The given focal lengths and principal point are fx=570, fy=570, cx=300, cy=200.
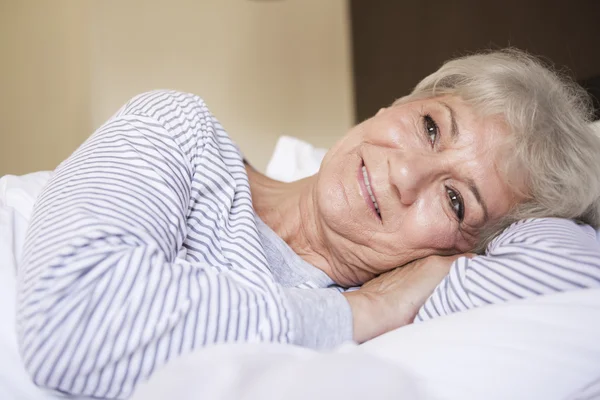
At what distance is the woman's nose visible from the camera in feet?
3.36

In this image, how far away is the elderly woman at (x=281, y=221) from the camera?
71 cm

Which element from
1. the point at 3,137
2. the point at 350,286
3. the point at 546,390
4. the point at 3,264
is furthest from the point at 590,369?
the point at 3,137

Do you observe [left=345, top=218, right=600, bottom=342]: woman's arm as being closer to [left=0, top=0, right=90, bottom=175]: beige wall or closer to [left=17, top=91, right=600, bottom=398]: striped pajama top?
[left=17, top=91, right=600, bottom=398]: striped pajama top

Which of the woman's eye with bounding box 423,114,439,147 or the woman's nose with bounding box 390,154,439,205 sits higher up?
the woman's eye with bounding box 423,114,439,147

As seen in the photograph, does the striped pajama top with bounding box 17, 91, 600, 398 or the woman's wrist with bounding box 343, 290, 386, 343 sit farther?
the woman's wrist with bounding box 343, 290, 386, 343

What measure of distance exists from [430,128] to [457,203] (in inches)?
6.1

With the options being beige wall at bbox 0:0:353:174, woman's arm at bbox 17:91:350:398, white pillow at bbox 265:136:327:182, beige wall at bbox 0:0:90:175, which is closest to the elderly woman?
woman's arm at bbox 17:91:350:398

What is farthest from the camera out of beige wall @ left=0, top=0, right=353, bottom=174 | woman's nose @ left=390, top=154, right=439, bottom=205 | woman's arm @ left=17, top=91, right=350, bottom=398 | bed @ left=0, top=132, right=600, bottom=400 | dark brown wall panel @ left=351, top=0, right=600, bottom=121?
beige wall @ left=0, top=0, right=353, bottom=174

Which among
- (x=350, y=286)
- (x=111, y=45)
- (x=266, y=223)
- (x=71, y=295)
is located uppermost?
(x=111, y=45)

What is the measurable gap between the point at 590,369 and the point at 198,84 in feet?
7.69

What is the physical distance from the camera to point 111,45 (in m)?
2.51

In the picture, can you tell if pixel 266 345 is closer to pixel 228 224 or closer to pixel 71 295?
pixel 71 295

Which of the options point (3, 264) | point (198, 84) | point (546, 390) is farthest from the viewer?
point (198, 84)

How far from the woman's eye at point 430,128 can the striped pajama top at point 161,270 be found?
0.22 meters
